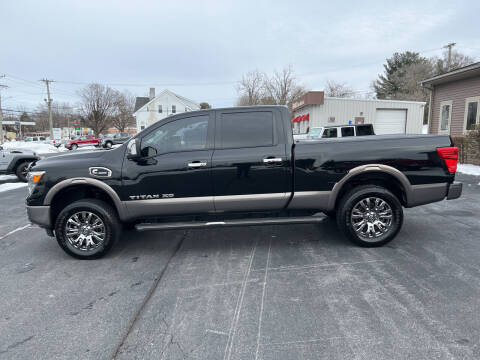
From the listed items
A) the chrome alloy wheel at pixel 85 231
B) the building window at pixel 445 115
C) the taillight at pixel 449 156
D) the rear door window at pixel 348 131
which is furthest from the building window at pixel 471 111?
the chrome alloy wheel at pixel 85 231

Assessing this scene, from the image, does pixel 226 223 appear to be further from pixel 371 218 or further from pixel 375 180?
pixel 375 180

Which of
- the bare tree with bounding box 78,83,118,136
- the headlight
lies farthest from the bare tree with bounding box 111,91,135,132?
the headlight

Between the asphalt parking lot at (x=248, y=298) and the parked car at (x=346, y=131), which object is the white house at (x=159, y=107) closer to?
the parked car at (x=346, y=131)

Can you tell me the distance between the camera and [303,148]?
14.1 feet

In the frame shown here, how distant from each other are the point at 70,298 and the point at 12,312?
0.50 metres

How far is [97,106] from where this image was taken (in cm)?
5466

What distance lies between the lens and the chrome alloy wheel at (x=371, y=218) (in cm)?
438

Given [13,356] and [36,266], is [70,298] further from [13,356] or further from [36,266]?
[36,266]

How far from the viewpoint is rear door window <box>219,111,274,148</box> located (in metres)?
4.32

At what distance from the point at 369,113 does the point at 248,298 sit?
25860mm

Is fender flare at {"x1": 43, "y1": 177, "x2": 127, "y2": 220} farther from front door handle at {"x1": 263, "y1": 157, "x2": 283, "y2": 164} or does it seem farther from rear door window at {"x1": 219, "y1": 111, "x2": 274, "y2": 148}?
front door handle at {"x1": 263, "y1": 157, "x2": 283, "y2": 164}

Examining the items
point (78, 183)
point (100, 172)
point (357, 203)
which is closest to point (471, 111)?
point (357, 203)

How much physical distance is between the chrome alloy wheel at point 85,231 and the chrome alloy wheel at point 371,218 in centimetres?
351

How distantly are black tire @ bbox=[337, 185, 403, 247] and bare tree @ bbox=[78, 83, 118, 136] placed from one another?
2263 inches
